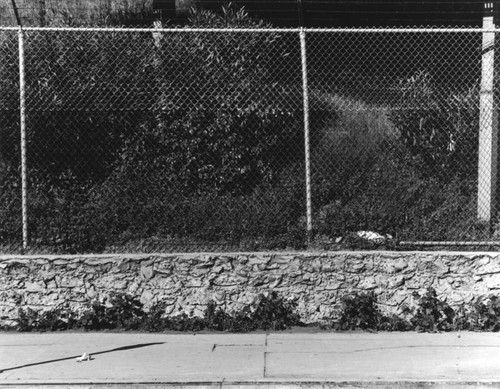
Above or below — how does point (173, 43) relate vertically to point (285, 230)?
above

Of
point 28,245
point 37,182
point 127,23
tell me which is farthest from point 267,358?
point 127,23

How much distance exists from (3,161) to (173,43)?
2565 millimetres

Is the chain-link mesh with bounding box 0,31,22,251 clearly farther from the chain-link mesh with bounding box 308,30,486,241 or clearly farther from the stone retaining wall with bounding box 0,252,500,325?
the chain-link mesh with bounding box 308,30,486,241

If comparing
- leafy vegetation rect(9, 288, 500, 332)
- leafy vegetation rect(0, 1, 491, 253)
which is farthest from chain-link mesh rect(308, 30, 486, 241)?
leafy vegetation rect(9, 288, 500, 332)

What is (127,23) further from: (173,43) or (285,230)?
(285,230)

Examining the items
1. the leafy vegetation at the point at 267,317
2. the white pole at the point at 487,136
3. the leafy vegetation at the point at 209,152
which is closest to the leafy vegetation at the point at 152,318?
the leafy vegetation at the point at 267,317

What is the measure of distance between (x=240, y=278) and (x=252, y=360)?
4.60 ft

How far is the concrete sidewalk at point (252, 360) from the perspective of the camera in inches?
215

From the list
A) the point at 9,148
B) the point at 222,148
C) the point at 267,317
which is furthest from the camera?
the point at 222,148

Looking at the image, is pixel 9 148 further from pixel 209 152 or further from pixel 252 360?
pixel 252 360

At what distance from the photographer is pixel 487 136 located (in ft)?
27.4

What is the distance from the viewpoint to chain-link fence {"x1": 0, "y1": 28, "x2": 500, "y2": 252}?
307 inches

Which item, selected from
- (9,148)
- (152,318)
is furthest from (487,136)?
(9,148)

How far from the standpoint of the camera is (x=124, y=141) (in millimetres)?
8250
